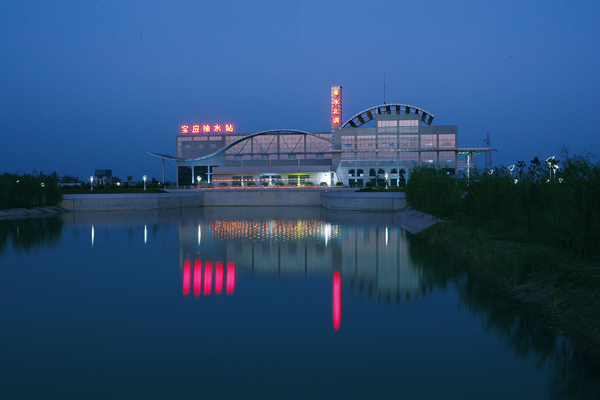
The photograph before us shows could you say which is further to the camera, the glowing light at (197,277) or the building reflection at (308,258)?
the building reflection at (308,258)

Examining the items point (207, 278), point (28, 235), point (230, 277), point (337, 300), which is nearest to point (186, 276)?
point (207, 278)

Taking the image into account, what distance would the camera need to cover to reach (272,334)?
1038cm

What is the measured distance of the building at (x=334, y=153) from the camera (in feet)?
256

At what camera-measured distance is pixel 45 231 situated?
3291cm

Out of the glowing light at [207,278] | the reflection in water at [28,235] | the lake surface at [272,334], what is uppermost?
the reflection in water at [28,235]

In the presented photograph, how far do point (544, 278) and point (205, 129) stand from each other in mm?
86964

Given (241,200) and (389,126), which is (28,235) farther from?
(389,126)

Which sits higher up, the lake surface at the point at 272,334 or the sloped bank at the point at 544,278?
the sloped bank at the point at 544,278

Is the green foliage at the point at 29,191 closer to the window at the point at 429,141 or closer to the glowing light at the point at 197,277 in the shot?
the glowing light at the point at 197,277

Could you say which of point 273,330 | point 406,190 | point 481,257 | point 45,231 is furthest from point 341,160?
point 273,330

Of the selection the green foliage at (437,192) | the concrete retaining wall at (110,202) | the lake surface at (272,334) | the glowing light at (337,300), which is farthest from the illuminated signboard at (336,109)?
the glowing light at (337,300)

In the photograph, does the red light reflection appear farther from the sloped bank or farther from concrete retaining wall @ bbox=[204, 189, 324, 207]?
concrete retaining wall @ bbox=[204, 189, 324, 207]

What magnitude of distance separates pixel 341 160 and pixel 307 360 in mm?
73612

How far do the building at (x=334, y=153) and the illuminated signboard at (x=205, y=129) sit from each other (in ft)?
0.28
